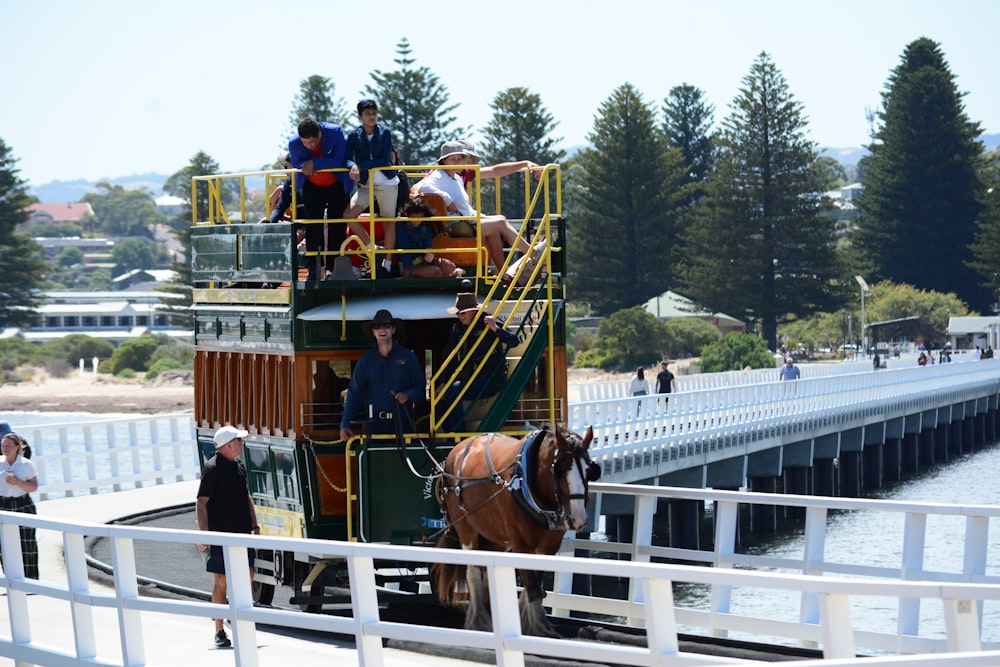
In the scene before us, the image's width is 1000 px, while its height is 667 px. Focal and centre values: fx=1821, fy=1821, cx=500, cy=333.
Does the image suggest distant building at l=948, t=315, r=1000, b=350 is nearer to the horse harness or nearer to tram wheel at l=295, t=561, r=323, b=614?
tram wheel at l=295, t=561, r=323, b=614

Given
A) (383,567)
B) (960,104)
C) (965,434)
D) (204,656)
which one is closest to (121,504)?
(383,567)

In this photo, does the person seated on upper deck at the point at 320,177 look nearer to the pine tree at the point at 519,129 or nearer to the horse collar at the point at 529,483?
the horse collar at the point at 529,483

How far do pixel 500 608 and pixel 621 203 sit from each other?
92.4 meters

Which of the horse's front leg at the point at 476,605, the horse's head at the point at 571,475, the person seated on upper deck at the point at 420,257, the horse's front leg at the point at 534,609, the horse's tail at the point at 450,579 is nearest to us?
the horse's head at the point at 571,475

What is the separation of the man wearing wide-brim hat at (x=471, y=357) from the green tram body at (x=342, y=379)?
0.34ft

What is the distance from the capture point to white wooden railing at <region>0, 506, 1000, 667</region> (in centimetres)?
798

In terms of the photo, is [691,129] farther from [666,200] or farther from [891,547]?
[891,547]

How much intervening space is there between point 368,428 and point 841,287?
8831 cm

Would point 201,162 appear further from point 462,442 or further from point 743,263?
point 462,442

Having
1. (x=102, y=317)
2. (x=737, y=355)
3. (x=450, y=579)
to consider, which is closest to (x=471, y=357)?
(x=450, y=579)

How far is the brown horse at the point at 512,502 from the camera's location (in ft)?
41.3

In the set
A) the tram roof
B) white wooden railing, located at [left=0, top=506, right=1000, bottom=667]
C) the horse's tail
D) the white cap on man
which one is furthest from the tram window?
white wooden railing, located at [left=0, top=506, right=1000, bottom=667]

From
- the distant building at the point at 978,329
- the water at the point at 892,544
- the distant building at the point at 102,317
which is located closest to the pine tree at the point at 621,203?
the distant building at the point at 978,329

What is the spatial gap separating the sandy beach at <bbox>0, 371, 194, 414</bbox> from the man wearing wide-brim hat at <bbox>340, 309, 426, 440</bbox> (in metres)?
86.2
